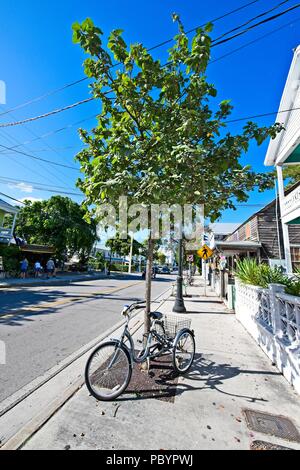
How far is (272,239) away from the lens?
17.2 m

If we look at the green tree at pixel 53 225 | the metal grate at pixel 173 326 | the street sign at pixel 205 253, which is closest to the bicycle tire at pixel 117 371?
the metal grate at pixel 173 326

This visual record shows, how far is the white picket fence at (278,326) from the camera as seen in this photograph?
3.92 m

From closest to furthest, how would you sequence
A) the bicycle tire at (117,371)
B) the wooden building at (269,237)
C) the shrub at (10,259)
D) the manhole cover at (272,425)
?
the manhole cover at (272,425), the bicycle tire at (117,371), the wooden building at (269,237), the shrub at (10,259)

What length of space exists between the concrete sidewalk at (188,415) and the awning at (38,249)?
22.0 m

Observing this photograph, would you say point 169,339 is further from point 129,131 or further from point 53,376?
point 129,131

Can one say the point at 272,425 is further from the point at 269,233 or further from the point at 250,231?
the point at 250,231

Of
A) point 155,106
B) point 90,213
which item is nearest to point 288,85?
point 155,106

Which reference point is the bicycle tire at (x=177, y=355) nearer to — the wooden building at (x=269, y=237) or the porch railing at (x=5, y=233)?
the wooden building at (x=269, y=237)

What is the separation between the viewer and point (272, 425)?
9.34 feet

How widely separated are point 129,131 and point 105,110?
0.59 metres

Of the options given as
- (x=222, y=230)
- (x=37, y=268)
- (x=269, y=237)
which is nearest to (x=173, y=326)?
(x=269, y=237)

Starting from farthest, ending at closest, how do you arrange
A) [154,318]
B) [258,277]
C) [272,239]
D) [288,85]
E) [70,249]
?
1. [70,249]
2. [272,239]
3. [288,85]
4. [258,277]
5. [154,318]

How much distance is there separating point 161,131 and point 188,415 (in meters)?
3.90

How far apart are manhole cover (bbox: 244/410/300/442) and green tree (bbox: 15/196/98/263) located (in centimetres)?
2638
